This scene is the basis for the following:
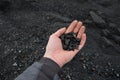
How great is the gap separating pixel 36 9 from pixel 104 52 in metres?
2.08

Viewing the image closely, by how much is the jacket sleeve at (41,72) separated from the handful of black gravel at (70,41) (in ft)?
2.49

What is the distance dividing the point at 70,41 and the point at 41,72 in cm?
123

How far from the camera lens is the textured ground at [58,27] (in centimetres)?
448

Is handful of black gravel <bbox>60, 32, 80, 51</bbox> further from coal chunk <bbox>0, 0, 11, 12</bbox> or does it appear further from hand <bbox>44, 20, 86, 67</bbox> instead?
coal chunk <bbox>0, 0, 11, 12</bbox>

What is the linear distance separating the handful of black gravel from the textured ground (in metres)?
0.77

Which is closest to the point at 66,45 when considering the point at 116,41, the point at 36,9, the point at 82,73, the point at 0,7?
the point at 82,73

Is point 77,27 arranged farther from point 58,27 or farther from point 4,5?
point 4,5

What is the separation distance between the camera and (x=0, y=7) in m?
5.86

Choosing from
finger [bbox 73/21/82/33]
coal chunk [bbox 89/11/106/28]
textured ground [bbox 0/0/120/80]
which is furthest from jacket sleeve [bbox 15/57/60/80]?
coal chunk [bbox 89/11/106/28]

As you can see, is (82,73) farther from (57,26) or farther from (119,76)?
(57,26)

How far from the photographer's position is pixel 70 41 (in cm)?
393

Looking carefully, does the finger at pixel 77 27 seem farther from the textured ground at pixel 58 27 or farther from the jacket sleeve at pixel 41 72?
the jacket sleeve at pixel 41 72

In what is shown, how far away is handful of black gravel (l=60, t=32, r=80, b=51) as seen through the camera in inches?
146

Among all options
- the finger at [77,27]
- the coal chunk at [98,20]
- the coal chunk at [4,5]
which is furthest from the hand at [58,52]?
the coal chunk at [4,5]
